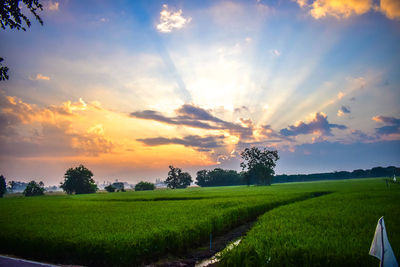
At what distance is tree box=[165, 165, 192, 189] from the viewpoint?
500 feet

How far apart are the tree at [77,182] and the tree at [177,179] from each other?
55.3 metres

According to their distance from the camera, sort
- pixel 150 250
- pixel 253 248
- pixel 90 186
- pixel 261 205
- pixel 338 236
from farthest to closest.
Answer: pixel 90 186
pixel 261 205
pixel 150 250
pixel 338 236
pixel 253 248

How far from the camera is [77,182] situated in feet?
336

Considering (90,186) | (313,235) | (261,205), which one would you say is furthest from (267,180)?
(313,235)

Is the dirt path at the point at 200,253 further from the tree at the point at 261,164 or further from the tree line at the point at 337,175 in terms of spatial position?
the tree line at the point at 337,175

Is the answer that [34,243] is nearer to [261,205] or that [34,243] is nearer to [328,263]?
[328,263]

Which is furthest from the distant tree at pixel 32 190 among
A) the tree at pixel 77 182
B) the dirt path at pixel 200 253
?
the dirt path at pixel 200 253

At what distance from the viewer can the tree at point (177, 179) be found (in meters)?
152

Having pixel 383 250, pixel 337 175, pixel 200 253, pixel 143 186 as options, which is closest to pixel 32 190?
pixel 143 186

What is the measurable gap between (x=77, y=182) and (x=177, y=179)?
65.2 metres

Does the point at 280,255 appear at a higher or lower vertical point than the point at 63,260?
higher

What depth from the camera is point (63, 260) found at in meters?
10.2

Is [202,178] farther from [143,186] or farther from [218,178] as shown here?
[143,186]

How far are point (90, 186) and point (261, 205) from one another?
100899mm
